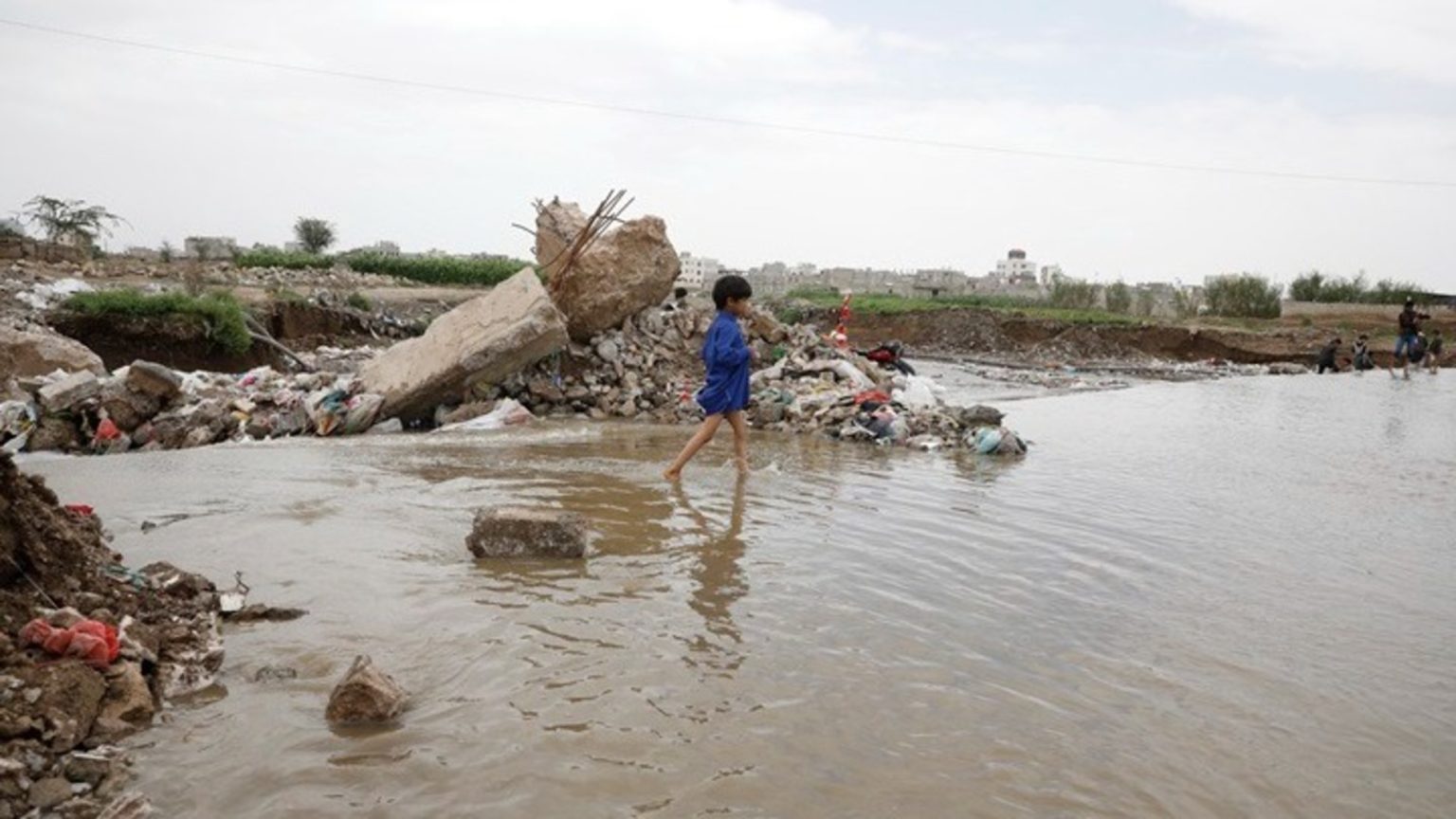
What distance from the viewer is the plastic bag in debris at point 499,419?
31.1ft

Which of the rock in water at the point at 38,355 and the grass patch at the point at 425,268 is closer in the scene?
the rock in water at the point at 38,355

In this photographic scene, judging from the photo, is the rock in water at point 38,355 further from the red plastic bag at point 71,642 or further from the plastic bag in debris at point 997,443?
the plastic bag in debris at point 997,443

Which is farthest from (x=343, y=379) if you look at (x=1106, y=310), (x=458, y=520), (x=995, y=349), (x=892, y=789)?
(x=1106, y=310)

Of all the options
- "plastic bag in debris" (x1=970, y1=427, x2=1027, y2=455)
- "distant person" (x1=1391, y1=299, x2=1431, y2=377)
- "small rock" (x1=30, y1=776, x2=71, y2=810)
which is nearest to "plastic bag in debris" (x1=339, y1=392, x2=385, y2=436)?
"plastic bag in debris" (x1=970, y1=427, x2=1027, y2=455)

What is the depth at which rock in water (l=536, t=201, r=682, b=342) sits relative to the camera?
38.2ft

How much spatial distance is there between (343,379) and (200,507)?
5088mm

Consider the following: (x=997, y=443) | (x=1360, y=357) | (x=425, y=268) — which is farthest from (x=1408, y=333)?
(x=425, y=268)

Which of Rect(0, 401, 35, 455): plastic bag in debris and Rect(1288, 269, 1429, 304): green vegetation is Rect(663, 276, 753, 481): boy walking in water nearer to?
Rect(0, 401, 35, 455): plastic bag in debris

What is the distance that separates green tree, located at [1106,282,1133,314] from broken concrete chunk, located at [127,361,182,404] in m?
42.2

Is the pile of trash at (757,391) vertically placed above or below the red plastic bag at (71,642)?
above

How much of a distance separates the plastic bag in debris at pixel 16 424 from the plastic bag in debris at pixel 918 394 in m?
9.02

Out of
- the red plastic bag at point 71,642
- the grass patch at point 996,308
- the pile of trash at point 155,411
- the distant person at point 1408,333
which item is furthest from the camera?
the grass patch at point 996,308

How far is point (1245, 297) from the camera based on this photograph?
131 ft

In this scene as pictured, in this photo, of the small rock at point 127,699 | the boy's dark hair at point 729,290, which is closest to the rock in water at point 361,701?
the small rock at point 127,699
